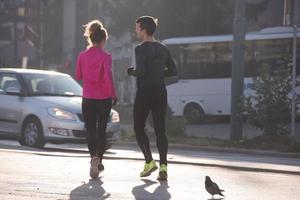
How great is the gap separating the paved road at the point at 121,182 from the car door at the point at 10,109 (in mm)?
3493

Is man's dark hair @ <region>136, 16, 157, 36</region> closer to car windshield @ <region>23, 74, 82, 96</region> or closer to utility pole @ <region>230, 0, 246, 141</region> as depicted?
car windshield @ <region>23, 74, 82, 96</region>

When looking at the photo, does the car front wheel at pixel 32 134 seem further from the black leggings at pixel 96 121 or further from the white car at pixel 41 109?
the black leggings at pixel 96 121

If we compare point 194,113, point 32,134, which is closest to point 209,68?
point 194,113

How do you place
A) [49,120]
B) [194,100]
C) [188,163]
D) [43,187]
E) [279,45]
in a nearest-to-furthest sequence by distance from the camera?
1. [43,187]
2. [188,163]
3. [49,120]
4. [279,45]
5. [194,100]

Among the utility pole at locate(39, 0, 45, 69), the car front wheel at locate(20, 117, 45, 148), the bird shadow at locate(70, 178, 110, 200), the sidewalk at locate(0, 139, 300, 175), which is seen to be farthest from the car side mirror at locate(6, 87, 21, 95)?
the utility pole at locate(39, 0, 45, 69)

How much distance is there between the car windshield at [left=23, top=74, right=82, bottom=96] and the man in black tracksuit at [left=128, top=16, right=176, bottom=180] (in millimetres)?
5878

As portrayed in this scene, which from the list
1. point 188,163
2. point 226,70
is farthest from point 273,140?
point 226,70

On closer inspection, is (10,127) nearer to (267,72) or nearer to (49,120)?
(49,120)

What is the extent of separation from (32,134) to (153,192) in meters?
6.88

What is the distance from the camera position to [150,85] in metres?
8.72

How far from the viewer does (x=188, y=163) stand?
35.6ft

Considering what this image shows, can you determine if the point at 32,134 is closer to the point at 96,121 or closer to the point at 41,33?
the point at 96,121

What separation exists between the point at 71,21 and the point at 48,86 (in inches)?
1593

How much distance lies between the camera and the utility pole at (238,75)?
59.2 feet
